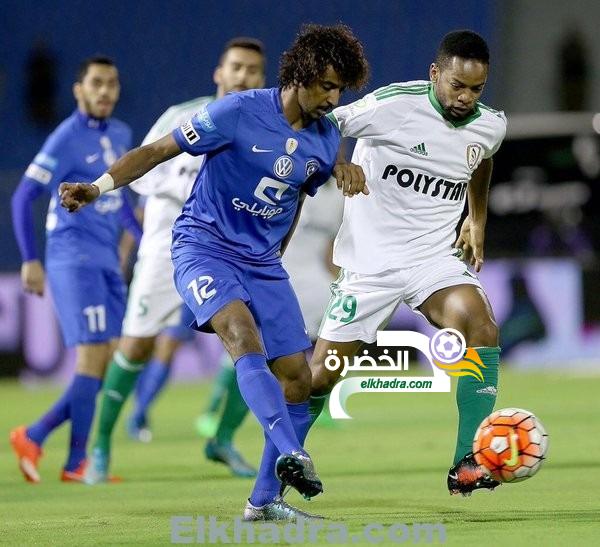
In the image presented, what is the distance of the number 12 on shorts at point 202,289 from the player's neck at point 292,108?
2.43 feet

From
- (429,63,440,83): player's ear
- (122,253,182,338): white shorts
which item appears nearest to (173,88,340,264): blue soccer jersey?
(429,63,440,83): player's ear

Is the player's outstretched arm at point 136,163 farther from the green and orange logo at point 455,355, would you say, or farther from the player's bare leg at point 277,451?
the green and orange logo at point 455,355

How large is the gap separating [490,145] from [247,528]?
2.25 m

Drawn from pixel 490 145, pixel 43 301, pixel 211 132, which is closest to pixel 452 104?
pixel 490 145

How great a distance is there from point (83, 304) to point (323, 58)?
2832 mm

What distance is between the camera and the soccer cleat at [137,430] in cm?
1055

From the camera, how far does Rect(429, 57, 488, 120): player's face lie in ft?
21.3

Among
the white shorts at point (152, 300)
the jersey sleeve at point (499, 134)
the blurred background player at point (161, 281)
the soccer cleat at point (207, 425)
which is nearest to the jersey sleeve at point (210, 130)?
the jersey sleeve at point (499, 134)

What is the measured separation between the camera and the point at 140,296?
29.9 ft

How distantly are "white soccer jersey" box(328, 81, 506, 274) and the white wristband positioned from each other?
131cm

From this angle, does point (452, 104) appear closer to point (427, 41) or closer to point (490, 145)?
point (490, 145)

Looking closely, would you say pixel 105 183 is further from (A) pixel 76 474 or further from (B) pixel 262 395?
(A) pixel 76 474

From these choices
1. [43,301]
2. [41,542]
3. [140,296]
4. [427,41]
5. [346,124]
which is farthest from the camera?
[427,41]

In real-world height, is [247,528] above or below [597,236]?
below
